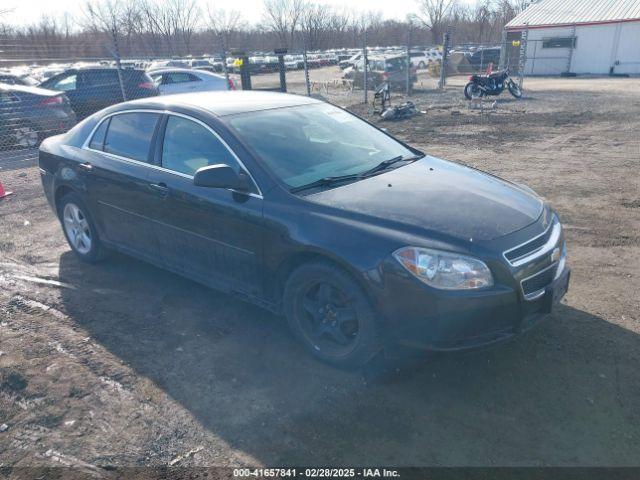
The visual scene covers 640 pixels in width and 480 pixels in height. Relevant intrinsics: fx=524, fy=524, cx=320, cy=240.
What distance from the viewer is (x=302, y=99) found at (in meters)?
4.80

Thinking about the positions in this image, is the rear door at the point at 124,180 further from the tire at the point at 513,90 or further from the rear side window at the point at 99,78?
the tire at the point at 513,90

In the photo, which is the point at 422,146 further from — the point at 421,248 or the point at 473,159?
the point at 421,248

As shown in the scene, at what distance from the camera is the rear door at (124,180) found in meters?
4.43

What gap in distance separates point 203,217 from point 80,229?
2155mm

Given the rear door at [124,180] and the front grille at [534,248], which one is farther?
the rear door at [124,180]

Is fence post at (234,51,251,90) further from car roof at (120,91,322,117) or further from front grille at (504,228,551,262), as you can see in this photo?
front grille at (504,228,551,262)

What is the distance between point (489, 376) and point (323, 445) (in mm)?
1197

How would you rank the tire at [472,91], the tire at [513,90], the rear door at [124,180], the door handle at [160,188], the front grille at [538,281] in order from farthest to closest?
the tire at [513,90] < the tire at [472,91] < the rear door at [124,180] < the door handle at [160,188] < the front grille at [538,281]

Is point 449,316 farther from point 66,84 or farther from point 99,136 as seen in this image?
point 66,84

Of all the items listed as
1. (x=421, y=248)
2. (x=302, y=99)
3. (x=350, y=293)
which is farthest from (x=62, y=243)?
(x=421, y=248)

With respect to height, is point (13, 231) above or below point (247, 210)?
below

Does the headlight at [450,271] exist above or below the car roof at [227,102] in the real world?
below

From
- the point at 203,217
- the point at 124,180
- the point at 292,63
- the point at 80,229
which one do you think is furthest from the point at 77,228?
the point at 292,63

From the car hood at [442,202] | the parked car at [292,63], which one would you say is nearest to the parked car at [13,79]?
the car hood at [442,202]
